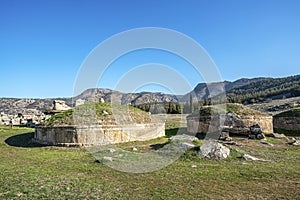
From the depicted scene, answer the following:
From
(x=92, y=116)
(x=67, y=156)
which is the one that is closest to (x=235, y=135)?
(x=92, y=116)

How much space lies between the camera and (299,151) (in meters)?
17.2

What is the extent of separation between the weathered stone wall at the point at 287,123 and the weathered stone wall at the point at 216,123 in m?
5.10

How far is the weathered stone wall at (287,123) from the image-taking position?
31219 mm

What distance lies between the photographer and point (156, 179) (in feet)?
34.8

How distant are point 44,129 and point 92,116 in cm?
420

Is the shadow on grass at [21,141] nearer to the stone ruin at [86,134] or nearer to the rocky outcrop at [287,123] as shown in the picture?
the stone ruin at [86,134]

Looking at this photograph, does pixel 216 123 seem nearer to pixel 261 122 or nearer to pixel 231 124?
pixel 231 124

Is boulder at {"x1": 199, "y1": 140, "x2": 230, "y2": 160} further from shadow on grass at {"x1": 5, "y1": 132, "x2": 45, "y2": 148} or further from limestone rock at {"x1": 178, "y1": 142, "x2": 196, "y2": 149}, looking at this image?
shadow on grass at {"x1": 5, "y1": 132, "x2": 45, "y2": 148}

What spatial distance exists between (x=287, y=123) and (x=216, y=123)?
11665 millimetres

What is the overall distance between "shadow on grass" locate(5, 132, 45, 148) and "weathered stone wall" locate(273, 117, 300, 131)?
28.9 metres

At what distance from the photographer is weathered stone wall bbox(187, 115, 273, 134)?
26.6 meters

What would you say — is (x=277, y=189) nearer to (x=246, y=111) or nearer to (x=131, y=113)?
(x=131, y=113)

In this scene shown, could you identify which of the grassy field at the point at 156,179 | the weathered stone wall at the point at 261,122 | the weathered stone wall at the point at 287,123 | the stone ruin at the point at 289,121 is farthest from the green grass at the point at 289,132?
the grassy field at the point at 156,179

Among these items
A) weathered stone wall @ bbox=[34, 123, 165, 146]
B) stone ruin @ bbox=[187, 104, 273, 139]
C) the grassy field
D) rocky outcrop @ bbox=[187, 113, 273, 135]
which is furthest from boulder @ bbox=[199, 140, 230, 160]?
rocky outcrop @ bbox=[187, 113, 273, 135]
